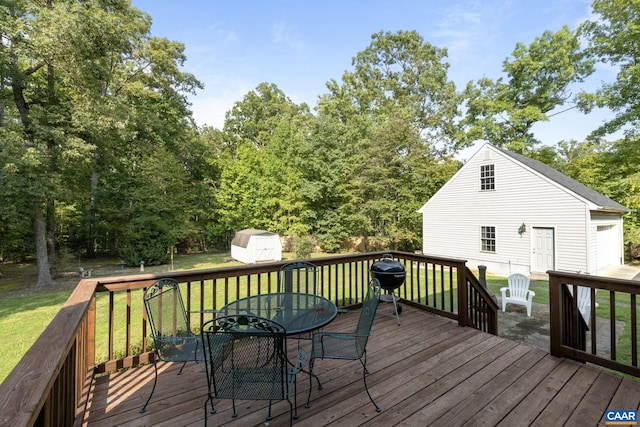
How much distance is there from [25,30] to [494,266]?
18.4 metres

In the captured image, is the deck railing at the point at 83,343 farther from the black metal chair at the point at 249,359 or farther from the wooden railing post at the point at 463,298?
the black metal chair at the point at 249,359

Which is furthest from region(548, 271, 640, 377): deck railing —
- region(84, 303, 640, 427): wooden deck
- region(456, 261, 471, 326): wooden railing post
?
region(456, 261, 471, 326): wooden railing post

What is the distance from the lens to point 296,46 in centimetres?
1115

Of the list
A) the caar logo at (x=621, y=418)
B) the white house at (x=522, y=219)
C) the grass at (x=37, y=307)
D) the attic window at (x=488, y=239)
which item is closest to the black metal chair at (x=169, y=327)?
the grass at (x=37, y=307)

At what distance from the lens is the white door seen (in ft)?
32.8

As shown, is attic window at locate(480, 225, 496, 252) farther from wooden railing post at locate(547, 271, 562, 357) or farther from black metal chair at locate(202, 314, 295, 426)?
black metal chair at locate(202, 314, 295, 426)

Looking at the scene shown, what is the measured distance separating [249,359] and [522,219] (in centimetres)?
1206

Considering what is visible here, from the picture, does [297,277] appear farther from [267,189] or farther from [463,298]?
[267,189]

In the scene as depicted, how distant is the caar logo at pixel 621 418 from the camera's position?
78.5 inches

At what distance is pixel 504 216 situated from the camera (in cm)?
1115

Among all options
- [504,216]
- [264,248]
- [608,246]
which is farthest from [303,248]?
[608,246]

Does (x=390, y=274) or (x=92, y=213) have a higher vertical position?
(x=92, y=213)

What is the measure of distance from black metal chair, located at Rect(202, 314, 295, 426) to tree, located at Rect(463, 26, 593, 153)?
794 inches

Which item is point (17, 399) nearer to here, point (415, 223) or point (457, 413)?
point (457, 413)
